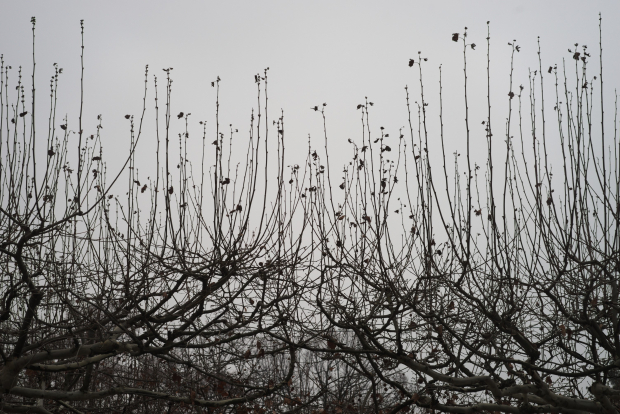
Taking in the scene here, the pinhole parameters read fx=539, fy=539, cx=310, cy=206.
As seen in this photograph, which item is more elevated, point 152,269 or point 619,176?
point 619,176

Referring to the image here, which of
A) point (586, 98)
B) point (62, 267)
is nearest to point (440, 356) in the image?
point (586, 98)

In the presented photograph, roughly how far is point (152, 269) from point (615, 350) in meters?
4.15

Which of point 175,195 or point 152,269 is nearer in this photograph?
point 152,269

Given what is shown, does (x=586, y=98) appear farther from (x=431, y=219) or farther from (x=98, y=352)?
(x=98, y=352)

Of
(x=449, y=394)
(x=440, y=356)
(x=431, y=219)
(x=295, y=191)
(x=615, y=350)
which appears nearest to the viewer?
(x=615, y=350)

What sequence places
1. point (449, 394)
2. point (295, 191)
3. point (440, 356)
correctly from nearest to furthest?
1. point (295, 191)
2. point (440, 356)
3. point (449, 394)

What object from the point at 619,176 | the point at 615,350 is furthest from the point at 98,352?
the point at 619,176

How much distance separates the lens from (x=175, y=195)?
18.0 ft

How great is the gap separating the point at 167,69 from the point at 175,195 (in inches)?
49.0

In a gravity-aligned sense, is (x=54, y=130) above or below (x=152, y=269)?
above

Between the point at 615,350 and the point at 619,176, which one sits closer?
the point at 615,350

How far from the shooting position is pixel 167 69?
5113 mm

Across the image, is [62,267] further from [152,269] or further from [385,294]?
[385,294]

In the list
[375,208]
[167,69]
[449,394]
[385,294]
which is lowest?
[449,394]
